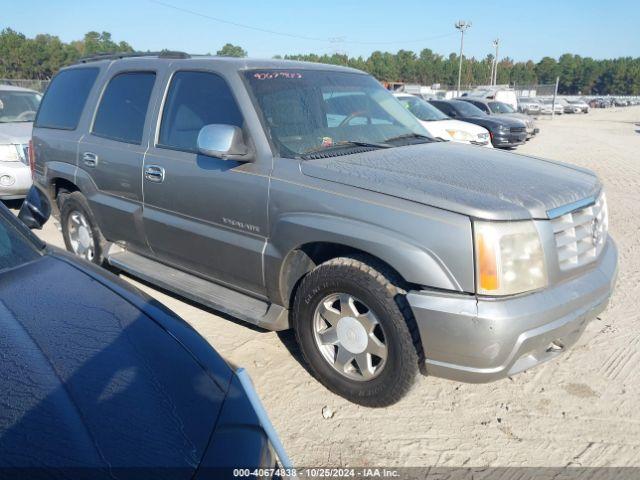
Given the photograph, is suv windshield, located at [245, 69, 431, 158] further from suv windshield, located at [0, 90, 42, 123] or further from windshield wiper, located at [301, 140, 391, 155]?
suv windshield, located at [0, 90, 42, 123]

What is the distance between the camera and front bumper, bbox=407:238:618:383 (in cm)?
250

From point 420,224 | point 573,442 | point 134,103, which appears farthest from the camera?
point 134,103

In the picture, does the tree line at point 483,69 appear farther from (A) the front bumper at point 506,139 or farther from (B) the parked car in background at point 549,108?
(A) the front bumper at point 506,139

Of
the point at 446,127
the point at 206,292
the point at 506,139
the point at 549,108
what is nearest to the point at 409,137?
the point at 206,292

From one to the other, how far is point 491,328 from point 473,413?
Result: 842 mm

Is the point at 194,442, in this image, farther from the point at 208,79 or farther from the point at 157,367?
the point at 208,79

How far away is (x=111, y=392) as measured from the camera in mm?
1577

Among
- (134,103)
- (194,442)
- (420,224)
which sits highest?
(134,103)

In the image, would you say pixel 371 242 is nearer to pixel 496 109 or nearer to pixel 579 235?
pixel 579 235

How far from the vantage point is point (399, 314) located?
2746 mm

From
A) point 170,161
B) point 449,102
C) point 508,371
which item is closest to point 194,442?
point 508,371

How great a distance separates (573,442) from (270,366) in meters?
1.83

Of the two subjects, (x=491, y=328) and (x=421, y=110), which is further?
(x=421, y=110)

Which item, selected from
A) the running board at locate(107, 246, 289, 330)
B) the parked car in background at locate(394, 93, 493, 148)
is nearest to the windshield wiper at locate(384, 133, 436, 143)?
the running board at locate(107, 246, 289, 330)
